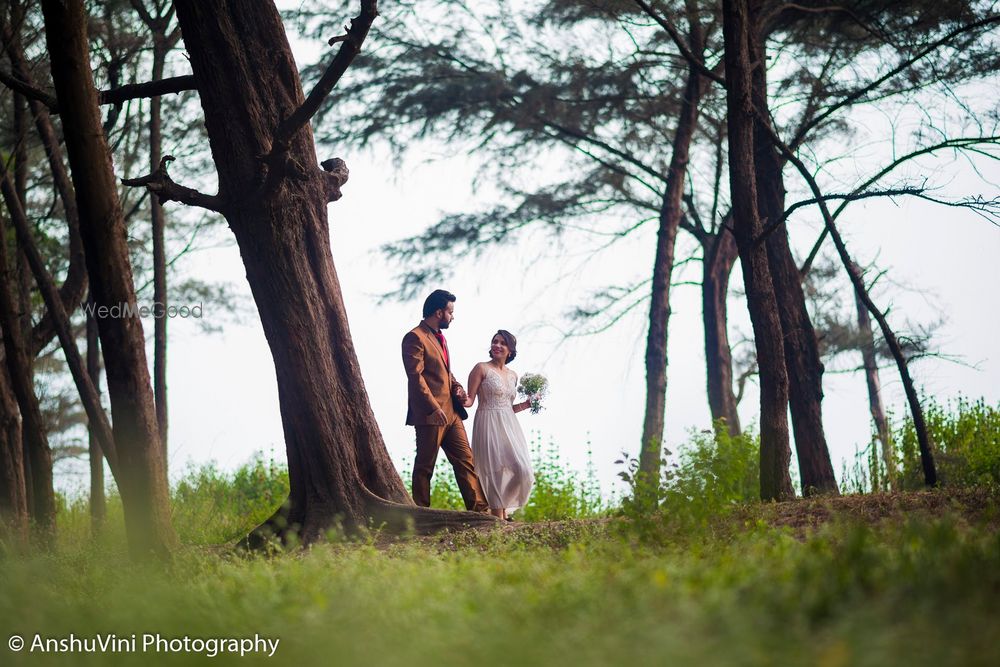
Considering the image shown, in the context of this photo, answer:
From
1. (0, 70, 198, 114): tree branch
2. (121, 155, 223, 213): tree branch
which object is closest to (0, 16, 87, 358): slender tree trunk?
(0, 70, 198, 114): tree branch

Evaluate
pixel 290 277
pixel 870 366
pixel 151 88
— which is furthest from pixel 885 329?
pixel 870 366

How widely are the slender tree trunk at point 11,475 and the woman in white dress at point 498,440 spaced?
4983 mm

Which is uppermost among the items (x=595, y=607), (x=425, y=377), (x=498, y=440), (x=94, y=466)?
(x=425, y=377)

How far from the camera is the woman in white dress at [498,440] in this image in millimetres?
11000

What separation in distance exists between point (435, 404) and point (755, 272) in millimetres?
3273

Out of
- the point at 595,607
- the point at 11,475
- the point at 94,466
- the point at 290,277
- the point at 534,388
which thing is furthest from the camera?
the point at 94,466

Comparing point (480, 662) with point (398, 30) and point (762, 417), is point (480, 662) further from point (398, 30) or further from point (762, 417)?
point (398, 30)

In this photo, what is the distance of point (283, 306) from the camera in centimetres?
889

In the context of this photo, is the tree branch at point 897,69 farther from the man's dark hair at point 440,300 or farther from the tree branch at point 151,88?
the tree branch at point 151,88

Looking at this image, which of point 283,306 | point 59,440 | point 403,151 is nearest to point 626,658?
point 283,306

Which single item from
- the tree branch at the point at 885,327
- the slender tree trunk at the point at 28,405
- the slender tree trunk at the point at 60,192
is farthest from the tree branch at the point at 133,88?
the tree branch at the point at 885,327

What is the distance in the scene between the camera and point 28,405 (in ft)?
38.5

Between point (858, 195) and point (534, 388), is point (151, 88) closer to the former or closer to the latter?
point (534, 388)

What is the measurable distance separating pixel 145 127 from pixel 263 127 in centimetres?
826
